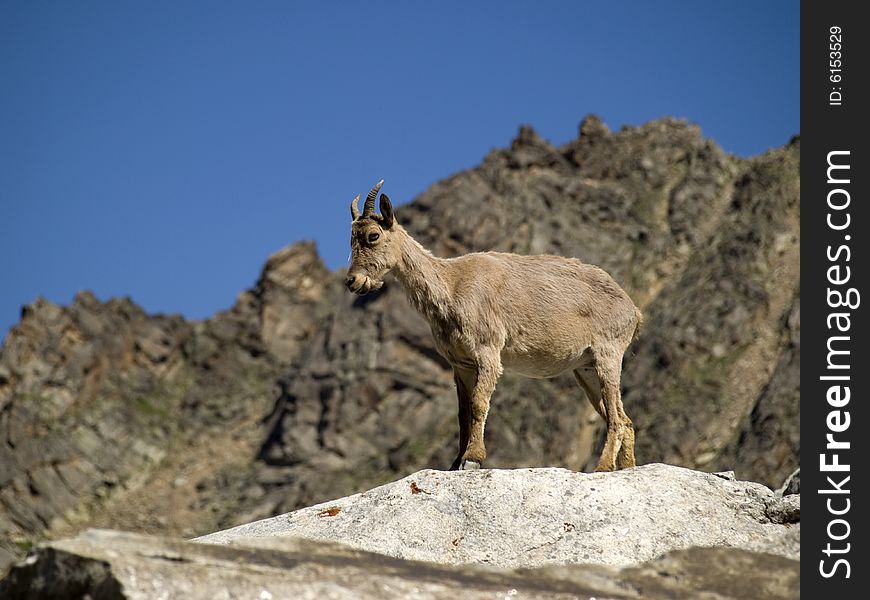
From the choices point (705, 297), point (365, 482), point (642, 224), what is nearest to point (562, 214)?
point (642, 224)

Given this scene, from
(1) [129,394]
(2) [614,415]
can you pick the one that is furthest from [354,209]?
(1) [129,394]

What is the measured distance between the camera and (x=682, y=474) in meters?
15.3

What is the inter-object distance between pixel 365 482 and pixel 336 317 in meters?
16.0

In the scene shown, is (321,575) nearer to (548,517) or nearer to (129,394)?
(548,517)

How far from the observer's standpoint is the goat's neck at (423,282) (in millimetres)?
16922

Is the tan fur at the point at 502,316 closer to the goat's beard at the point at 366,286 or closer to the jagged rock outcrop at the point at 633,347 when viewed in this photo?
the goat's beard at the point at 366,286

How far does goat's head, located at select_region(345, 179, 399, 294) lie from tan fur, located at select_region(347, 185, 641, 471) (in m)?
0.01

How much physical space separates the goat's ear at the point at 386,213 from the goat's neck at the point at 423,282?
11.5 inches

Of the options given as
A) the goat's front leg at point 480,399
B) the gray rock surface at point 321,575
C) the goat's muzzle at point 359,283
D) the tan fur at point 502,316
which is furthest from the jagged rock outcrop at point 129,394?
the gray rock surface at point 321,575

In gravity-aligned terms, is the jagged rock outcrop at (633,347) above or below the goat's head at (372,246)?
above

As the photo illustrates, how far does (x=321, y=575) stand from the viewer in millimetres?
10812

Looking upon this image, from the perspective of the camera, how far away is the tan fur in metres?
16.8

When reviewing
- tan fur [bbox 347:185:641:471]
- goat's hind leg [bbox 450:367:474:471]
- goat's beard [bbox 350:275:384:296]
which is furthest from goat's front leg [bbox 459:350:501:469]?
goat's beard [bbox 350:275:384:296]

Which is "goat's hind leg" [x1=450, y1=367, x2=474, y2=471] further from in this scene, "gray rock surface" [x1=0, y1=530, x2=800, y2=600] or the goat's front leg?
"gray rock surface" [x1=0, y1=530, x2=800, y2=600]
